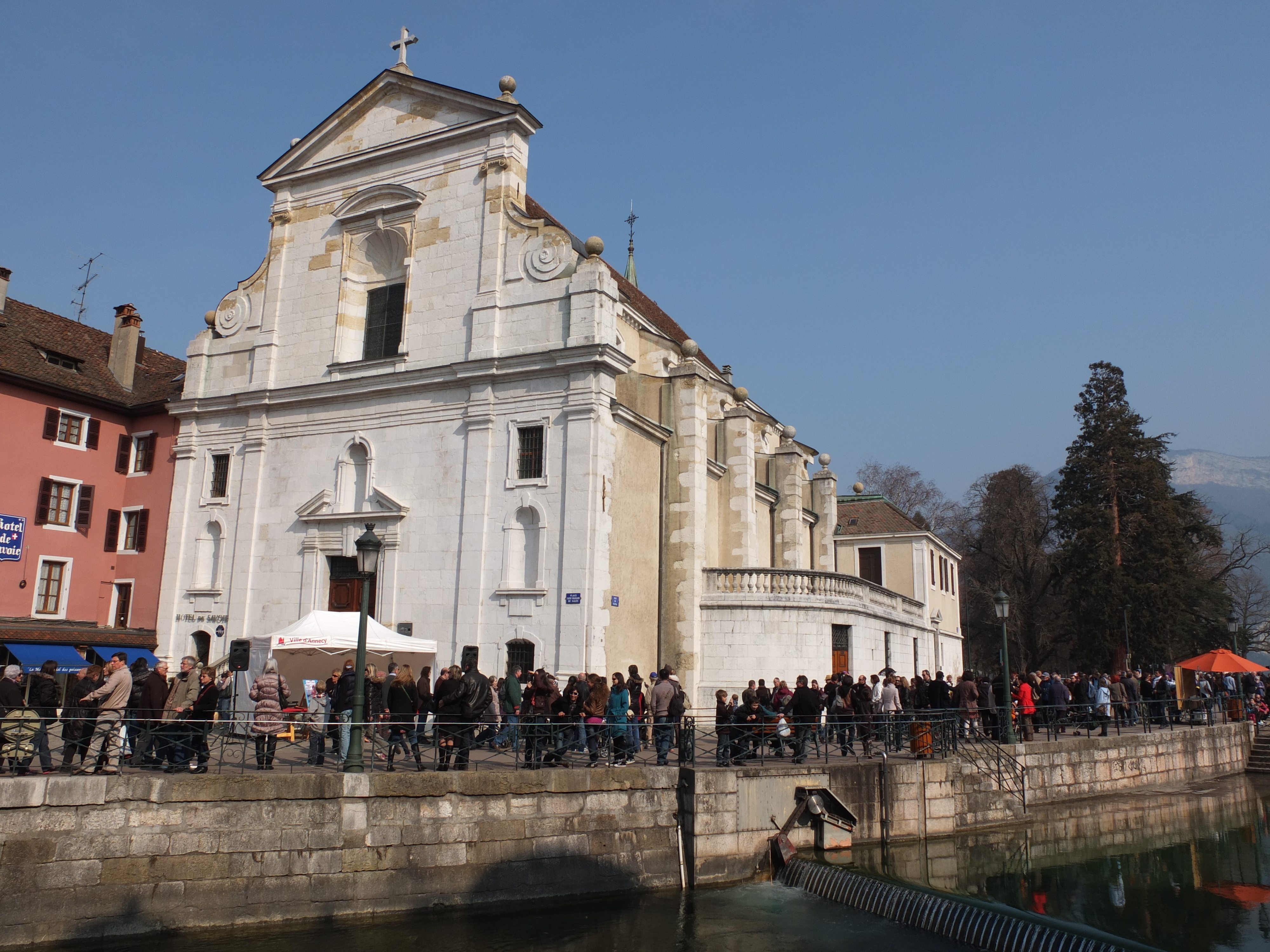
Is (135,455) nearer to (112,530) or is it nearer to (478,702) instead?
(112,530)

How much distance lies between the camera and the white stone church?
23.8 meters

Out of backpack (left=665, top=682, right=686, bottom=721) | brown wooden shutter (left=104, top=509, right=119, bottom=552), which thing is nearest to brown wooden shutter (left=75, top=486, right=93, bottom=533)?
Result: brown wooden shutter (left=104, top=509, right=119, bottom=552)

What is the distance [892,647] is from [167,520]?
2281 cm

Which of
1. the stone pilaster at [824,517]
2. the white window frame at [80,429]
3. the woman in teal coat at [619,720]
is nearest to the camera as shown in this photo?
the woman in teal coat at [619,720]

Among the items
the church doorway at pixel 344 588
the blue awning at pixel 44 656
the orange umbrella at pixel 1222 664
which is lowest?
the blue awning at pixel 44 656

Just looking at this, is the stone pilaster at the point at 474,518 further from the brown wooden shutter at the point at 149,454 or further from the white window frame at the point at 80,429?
the white window frame at the point at 80,429

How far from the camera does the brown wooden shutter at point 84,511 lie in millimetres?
28750

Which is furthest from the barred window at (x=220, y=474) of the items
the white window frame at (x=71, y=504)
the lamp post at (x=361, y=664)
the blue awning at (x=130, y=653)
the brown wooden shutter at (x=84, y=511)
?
the lamp post at (x=361, y=664)

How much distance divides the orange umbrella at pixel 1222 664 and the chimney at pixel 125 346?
3556 cm

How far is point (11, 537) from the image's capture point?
19.0 m

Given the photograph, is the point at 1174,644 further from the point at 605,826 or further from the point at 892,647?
the point at 605,826

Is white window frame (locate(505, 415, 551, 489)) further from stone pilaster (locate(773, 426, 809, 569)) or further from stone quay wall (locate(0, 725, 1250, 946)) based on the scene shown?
stone pilaster (locate(773, 426, 809, 569))

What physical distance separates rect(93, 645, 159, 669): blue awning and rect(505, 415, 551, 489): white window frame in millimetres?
11484

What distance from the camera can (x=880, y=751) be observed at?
1906 cm
